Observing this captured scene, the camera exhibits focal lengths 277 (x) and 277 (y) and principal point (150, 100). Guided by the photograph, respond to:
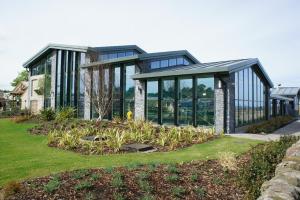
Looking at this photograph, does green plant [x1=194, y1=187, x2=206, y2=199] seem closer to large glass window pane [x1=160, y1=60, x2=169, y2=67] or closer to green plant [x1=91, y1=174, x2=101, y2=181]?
green plant [x1=91, y1=174, x2=101, y2=181]

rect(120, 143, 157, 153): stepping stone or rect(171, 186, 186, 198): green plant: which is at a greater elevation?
rect(120, 143, 157, 153): stepping stone

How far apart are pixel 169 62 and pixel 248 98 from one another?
335 inches

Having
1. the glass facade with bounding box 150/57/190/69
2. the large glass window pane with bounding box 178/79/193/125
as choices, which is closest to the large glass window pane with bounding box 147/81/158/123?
the large glass window pane with bounding box 178/79/193/125

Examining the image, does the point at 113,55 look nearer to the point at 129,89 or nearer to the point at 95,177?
the point at 129,89

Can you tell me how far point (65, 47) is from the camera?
97.1ft

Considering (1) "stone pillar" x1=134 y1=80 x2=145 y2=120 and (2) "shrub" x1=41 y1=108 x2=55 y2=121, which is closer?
(1) "stone pillar" x1=134 y1=80 x2=145 y2=120

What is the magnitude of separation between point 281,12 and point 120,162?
28.9 feet

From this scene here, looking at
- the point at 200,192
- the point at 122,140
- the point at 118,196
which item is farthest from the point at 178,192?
the point at 122,140

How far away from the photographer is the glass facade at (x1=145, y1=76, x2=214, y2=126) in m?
18.5

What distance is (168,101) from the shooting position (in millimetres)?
20641

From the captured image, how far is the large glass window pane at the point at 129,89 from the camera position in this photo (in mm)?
23547

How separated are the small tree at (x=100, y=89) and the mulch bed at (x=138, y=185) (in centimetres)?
1542

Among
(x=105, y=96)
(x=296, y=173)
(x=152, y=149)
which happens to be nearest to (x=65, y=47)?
(x=105, y=96)

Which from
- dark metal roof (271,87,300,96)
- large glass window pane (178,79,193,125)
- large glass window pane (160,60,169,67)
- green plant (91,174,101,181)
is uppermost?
large glass window pane (160,60,169,67)
